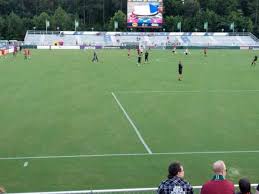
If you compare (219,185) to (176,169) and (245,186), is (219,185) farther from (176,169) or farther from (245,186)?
(176,169)

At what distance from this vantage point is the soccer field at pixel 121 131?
44.5 ft

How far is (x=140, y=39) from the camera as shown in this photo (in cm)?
10044

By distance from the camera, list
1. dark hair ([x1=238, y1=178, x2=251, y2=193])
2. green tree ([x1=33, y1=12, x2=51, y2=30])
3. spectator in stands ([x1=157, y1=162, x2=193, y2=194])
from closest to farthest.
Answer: dark hair ([x1=238, y1=178, x2=251, y2=193]) < spectator in stands ([x1=157, y1=162, x2=193, y2=194]) < green tree ([x1=33, y1=12, x2=51, y2=30])

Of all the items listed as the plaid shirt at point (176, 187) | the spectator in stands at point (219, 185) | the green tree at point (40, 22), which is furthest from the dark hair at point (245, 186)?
the green tree at point (40, 22)

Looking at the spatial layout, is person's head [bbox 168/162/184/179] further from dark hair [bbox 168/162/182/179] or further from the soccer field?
the soccer field

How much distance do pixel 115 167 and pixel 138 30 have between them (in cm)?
10229

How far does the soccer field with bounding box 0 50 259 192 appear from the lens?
44.5 ft

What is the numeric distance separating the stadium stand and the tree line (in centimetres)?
1017

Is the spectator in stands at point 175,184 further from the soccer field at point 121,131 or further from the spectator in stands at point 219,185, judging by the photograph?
the soccer field at point 121,131

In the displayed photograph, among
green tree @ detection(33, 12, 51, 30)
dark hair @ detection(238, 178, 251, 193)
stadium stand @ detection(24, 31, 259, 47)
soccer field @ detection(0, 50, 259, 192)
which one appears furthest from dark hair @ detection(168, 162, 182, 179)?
green tree @ detection(33, 12, 51, 30)

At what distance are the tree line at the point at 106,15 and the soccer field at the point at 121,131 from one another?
3156 inches

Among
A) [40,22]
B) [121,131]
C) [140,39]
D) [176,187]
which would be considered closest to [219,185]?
[176,187]

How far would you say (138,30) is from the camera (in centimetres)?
11488

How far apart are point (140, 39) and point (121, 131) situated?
8233 centimetres
